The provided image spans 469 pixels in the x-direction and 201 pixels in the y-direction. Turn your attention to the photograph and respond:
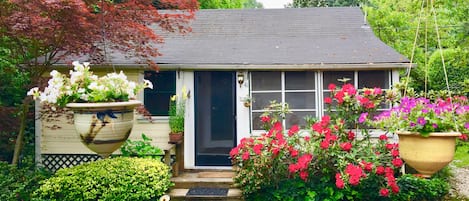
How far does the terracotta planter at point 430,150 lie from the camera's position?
2.92 meters

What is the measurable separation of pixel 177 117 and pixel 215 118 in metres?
0.92

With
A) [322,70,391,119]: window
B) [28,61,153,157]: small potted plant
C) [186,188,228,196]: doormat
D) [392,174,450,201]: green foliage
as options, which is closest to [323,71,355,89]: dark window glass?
[322,70,391,119]: window

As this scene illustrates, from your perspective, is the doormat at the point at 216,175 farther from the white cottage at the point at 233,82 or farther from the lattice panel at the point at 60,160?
the lattice panel at the point at 60,160

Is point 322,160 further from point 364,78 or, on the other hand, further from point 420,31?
point 420,31

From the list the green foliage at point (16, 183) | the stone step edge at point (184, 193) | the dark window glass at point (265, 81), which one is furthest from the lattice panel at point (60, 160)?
the dark window glass at point (265, 81)

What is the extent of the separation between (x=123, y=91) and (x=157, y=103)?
2744 millimetres

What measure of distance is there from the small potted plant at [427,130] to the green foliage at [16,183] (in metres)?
5.15

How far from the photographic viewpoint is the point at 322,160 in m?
5.36

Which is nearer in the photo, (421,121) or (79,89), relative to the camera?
(421,121)

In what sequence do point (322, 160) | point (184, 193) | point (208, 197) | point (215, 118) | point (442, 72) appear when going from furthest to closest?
1. point (442, 72)
2. point (215, 118)
3. point (184, 193)
4. point (208, 197)
5. point (322, 160)

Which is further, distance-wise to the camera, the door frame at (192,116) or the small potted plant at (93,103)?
the door frame at (192,116)

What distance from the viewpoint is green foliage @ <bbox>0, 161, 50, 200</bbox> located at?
5300 mm

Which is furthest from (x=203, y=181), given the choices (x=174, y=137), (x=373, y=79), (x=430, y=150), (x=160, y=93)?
(x=430, y=150)

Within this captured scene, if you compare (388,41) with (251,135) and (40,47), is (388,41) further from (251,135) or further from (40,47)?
(40,47)
